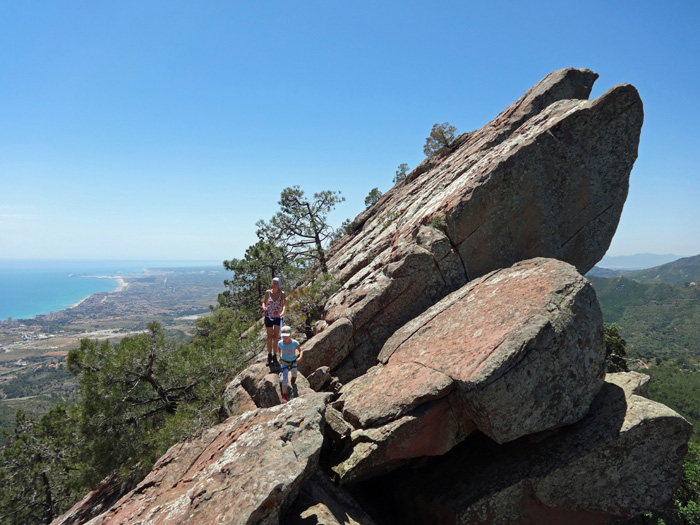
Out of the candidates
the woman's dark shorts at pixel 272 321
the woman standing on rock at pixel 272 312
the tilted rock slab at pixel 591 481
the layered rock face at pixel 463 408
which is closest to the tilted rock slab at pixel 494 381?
the layered rock face at pixel 463 408

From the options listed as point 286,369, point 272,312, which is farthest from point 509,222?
point 286,369

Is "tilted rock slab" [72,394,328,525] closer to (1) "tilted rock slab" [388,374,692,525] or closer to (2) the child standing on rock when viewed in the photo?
(2) the child standing on rock

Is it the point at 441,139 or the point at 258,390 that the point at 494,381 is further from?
the point at 441,139

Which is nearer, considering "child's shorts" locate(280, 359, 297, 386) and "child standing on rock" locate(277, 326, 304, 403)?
"child standing on rock" locate(277, 326, 304, 403)

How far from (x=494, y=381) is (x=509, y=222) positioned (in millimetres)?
9503

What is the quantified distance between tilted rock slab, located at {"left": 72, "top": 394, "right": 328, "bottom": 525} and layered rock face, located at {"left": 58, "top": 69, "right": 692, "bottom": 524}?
0.17ft

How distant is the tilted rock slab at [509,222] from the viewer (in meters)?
16.8

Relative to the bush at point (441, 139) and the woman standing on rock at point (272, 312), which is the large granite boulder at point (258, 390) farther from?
the bush at point (441, 139)

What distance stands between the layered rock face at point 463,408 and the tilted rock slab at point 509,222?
0.28ft

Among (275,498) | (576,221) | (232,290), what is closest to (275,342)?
(275,498)

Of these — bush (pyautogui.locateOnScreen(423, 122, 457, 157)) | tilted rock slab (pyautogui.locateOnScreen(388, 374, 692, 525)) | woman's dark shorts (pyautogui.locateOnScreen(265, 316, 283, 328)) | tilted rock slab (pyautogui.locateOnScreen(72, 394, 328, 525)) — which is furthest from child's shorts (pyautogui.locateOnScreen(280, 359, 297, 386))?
bush (pyautogui.locateOnScreen(423, 122, 457, 157))

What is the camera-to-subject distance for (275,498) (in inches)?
328

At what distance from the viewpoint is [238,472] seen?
9352 mm

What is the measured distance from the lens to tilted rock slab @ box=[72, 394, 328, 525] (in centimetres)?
835
